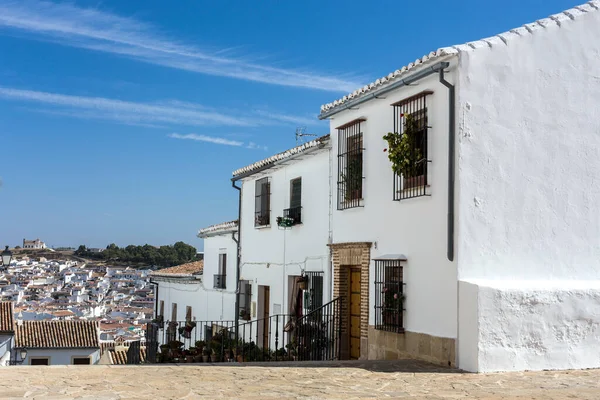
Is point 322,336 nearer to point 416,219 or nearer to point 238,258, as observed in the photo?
point 416,219

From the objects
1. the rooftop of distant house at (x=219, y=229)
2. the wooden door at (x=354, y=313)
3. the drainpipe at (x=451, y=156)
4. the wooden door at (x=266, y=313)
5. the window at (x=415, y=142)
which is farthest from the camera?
the rooftop of distant house at (x=219, y=229)

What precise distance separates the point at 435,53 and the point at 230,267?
11990mm

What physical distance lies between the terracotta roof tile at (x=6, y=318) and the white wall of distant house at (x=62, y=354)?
583 cm

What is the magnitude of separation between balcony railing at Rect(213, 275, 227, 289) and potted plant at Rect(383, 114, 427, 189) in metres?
11.0

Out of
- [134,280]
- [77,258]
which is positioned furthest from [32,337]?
[77,258]

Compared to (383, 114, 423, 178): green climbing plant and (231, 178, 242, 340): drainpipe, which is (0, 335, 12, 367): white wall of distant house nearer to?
(231, 178, 242, 340): drainpipe

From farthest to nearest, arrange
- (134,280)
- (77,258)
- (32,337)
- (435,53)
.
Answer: (77,258) → (134,280) → (32,337) → (435,53)

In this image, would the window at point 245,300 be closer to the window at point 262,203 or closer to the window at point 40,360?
the window at point 262,203

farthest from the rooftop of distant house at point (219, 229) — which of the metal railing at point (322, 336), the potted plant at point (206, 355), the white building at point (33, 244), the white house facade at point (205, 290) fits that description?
the white building at point (33, 244)

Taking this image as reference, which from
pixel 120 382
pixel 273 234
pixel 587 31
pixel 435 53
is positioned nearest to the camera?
pixel 120 382

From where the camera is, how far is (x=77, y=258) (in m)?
121

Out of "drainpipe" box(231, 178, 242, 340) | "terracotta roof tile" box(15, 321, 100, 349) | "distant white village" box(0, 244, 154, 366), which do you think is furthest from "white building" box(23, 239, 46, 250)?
"drainpipe" box(231, 178, 242, 340)

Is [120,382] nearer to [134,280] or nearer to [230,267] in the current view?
[230,267]

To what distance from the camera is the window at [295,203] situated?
1591 centimetres
